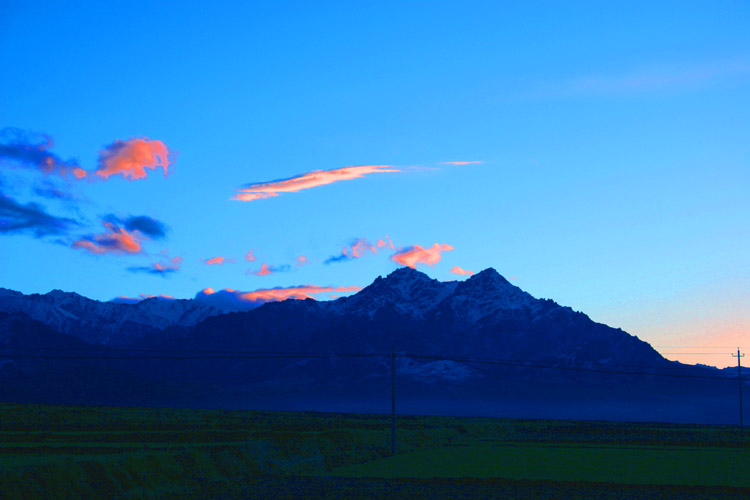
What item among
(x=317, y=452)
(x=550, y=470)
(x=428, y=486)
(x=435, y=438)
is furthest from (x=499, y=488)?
(x=435, y=438)

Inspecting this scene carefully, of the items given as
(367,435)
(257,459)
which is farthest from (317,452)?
(367,435)

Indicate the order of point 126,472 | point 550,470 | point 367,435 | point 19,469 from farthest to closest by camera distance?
point 367,435 < point 550,470 < point 126,472 < point 19,469

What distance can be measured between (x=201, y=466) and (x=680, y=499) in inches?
898

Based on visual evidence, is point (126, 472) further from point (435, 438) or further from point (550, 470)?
point (435, 438)

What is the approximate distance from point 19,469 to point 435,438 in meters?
57.0

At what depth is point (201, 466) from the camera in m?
43.7

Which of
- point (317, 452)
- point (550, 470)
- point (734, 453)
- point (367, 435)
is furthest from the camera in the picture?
point (367, 435)

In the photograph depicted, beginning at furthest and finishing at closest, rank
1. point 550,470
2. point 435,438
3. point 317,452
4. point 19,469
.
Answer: point 435,438
point 317,452
point 550,470
point 19,469

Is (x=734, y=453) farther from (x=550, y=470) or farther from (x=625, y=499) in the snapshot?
(x=625, y=499)

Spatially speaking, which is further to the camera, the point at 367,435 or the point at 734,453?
the point at 367,435

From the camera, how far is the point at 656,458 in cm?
5906

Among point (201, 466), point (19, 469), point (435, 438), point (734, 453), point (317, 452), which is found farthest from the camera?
point (435, 438)

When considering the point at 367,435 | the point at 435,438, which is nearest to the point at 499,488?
the point at 367,435

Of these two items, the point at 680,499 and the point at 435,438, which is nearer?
the point at 680,499
